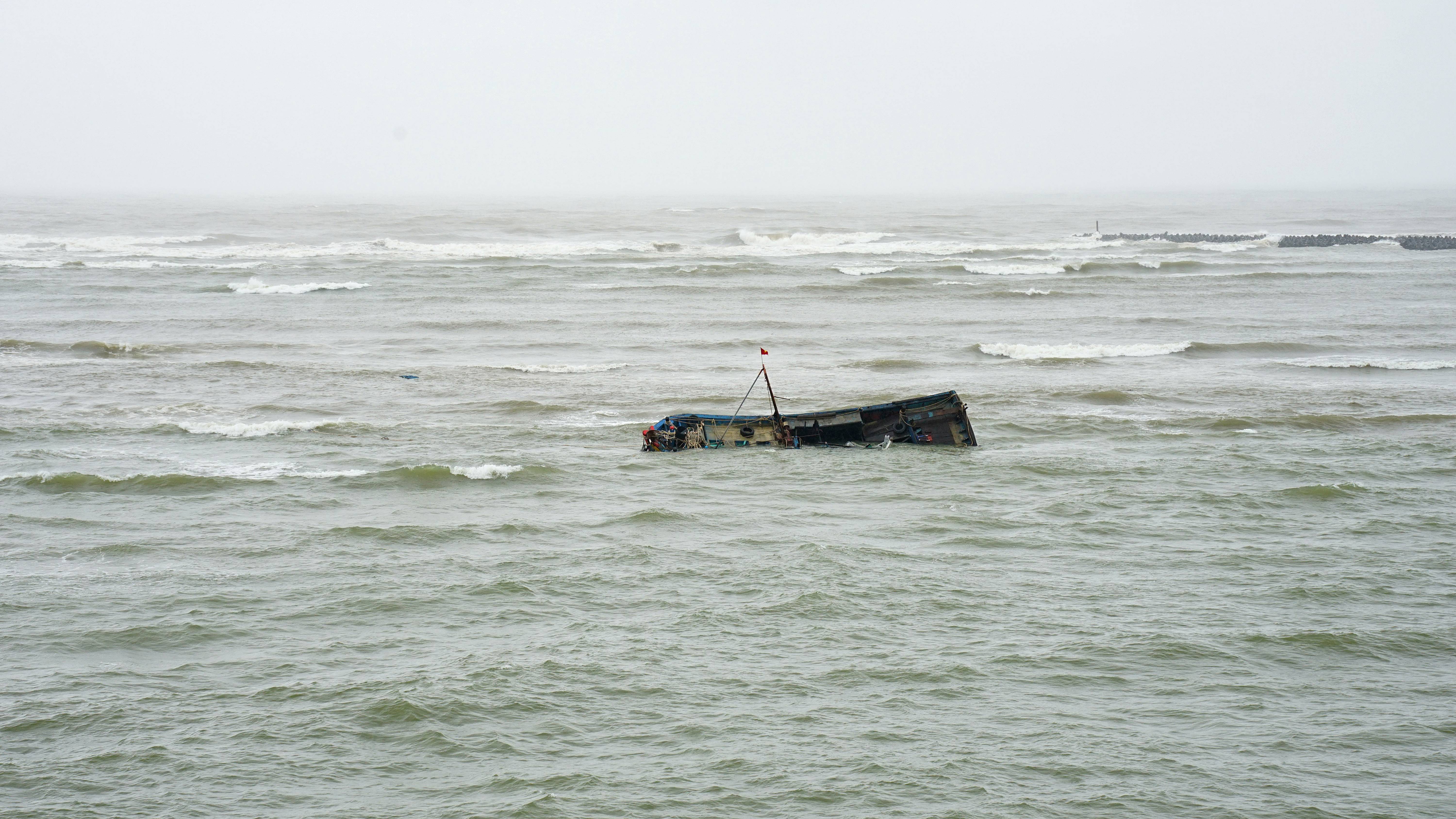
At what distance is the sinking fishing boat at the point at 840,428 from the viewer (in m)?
27.4

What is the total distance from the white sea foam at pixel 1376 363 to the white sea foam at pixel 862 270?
27787 millimetres

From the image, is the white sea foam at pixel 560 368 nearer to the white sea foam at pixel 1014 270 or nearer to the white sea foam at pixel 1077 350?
the white sea foam at pixel 1077 350

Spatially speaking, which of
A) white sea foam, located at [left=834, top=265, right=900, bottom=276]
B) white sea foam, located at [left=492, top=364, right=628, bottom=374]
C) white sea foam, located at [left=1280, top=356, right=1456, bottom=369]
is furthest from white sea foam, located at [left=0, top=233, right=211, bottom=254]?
white sea foam, located at [left=1280, top=356, right=1456, bottom=369]

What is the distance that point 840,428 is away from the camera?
91.2 ft

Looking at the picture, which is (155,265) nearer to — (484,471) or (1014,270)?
(484,471)

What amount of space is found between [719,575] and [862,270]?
49.2m

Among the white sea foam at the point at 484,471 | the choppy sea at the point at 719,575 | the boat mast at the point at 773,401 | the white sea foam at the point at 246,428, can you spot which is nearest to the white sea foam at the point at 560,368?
the choppy sea at the point at 719,575

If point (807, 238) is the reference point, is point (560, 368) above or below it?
below

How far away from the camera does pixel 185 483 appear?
23.8 m

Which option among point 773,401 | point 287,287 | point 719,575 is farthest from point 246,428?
point 287,287

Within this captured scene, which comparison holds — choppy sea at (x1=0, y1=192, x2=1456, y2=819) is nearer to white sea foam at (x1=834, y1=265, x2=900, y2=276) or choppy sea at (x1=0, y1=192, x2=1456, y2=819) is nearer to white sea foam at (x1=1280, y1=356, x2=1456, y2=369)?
white sea foam at (x1=1280, y1=356, x2=1456, y2=369)

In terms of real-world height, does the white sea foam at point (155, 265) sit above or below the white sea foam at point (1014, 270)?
below

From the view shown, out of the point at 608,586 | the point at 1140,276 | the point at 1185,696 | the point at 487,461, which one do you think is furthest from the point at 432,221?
the point at 1185,696

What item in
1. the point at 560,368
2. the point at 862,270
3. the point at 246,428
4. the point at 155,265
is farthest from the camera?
the point at 155,265
